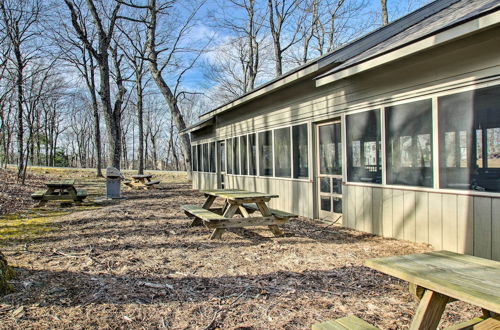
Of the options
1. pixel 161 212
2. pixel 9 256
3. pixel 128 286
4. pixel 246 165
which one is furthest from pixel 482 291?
pixel 246 165

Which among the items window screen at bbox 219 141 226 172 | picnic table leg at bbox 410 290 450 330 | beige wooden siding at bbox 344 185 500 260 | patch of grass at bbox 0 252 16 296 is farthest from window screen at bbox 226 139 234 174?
picnic table leg at bbox 410 290 450 330

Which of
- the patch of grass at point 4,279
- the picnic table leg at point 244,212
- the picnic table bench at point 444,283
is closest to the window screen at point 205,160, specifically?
the picnic table leg at point 244,212

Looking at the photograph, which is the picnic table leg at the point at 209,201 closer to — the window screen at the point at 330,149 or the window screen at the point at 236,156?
the window screen at the point at 330,149

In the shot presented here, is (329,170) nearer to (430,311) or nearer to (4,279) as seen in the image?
(430,311)

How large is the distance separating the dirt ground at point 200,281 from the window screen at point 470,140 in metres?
1.17

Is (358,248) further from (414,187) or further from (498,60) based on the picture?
(498,60)

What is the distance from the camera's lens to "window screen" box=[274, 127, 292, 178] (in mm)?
8242

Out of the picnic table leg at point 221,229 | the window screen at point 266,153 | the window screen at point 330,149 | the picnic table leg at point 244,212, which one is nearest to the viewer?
the picnic table leg at point 221,229

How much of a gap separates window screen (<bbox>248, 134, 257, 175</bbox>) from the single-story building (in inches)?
45.3

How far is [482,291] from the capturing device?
5.08 ft

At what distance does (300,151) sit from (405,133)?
2930mm

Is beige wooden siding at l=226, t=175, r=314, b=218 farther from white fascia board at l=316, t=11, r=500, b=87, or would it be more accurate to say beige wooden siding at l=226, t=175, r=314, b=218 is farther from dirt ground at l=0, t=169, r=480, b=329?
white fascia board at l=316, t=11, r=500, b=87

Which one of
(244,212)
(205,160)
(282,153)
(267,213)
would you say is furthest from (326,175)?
(205,160)

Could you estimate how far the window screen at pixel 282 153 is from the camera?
8242 millimetres
